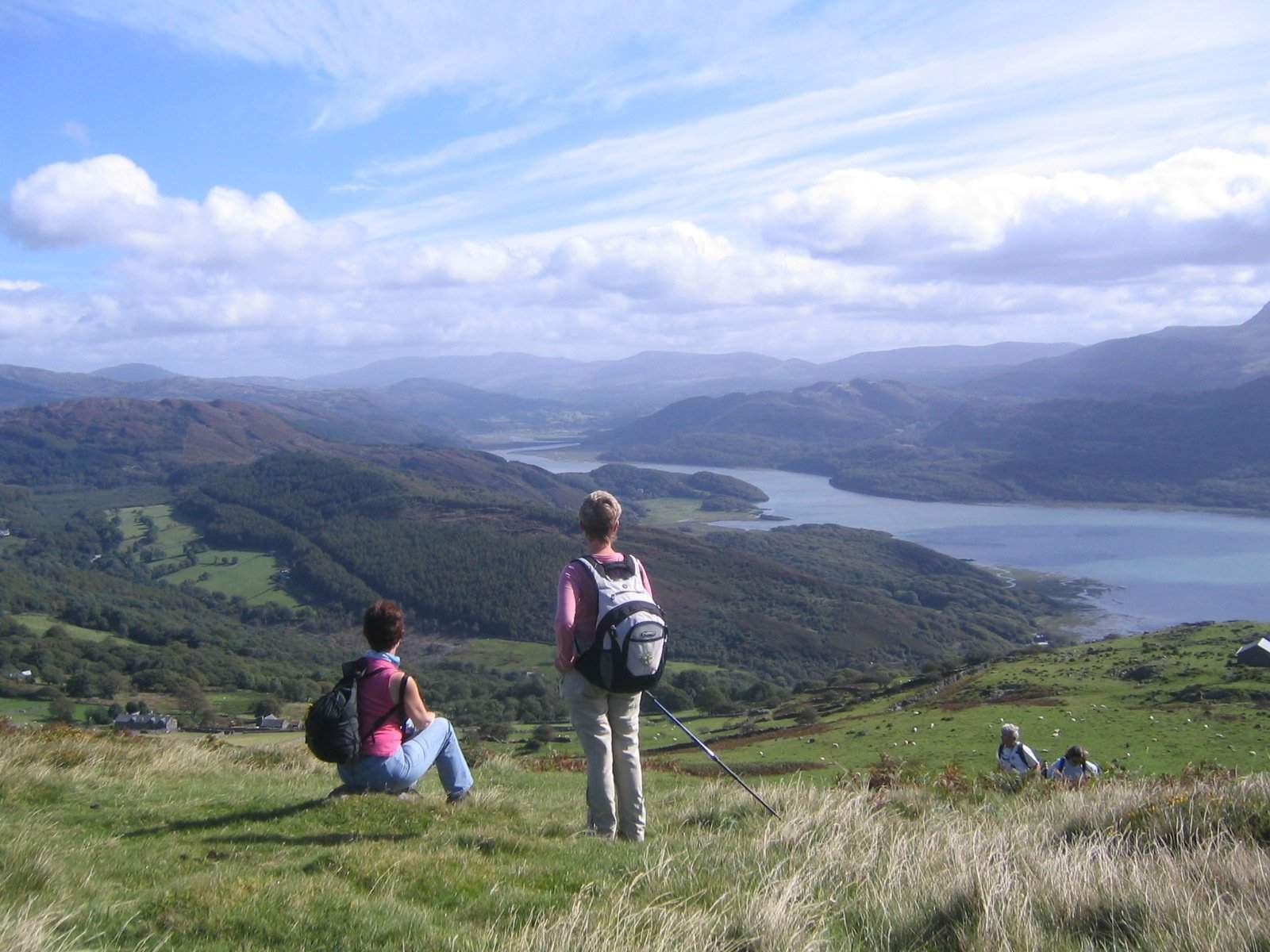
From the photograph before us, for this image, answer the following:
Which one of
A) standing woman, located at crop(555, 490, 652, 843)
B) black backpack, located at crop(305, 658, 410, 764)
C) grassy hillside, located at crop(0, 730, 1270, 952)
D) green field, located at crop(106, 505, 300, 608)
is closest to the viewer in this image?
grassy hillside, located at crop(0, 730, 1270, 952)

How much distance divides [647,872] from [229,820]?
3034 mm

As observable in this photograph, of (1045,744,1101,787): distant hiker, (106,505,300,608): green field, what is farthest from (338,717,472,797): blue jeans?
(106,505,300,608): green field

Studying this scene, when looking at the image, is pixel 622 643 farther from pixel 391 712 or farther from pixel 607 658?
pixel 391 712

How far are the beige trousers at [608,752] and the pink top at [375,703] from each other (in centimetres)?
114

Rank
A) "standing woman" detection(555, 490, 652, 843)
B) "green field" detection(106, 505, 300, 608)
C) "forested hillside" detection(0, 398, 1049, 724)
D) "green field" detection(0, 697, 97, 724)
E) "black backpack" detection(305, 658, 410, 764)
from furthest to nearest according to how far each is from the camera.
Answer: "green field" detection(106, 505, 300, 608) → "forested hillside" detection(0, 398, 1049, 724) → "green field" detection(0, 697, 97, 724) → "black backpack" detection(305, 658, 410, 764) → "standing woman" detection(555, 490, 652, 843)

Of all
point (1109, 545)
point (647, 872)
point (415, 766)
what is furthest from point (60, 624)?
point (1109, 545)

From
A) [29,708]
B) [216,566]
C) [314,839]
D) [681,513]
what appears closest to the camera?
[314,839]

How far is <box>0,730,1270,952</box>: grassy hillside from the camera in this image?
3426mm

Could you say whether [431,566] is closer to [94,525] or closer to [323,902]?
[94,525]

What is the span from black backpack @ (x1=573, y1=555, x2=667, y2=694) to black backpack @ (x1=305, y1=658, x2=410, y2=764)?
4.23 feet

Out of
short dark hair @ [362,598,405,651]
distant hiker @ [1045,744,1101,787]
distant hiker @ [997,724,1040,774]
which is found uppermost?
short dark hair @ [362,598,405,651]

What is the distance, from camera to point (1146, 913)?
141 inches

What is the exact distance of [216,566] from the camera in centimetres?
10294

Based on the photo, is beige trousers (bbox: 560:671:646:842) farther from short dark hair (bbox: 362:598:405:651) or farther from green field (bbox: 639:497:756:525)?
green field (bbox: 639:497:756:525)
